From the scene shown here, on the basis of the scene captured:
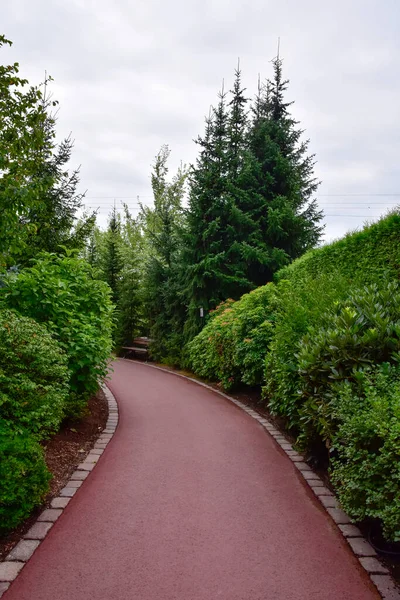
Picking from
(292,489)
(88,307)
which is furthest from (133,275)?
(292,489)

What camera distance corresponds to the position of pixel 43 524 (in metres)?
3.66

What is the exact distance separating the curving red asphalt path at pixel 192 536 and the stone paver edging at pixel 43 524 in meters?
0.06

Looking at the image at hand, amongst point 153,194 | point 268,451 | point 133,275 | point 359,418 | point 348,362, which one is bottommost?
point 268,451

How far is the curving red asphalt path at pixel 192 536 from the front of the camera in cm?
288

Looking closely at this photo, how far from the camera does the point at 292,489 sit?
462cm

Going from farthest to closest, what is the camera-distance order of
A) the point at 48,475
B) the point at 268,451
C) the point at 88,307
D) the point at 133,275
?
the point at 133,275 < the point at 88,307 < the point at 268,451 < the point at 48,475

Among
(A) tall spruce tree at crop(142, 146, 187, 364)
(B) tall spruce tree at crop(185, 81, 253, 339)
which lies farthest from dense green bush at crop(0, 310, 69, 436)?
(A) tall spruce tree at crop(142, 146, 187, 364)

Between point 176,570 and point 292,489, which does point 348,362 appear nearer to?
point 292,489

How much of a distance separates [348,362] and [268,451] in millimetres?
1937

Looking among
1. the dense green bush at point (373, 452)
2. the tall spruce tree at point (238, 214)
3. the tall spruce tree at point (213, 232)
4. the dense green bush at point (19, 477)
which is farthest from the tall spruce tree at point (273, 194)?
the dense green bush at point (19, 477)

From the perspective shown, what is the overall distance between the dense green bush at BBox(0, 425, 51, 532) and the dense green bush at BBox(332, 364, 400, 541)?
8.54 ft

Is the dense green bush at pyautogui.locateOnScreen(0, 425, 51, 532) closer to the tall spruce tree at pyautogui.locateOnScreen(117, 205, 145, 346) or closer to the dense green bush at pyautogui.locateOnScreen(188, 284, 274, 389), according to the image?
the dense green bush at pyautogui.locateOnScreen(188, 284, 274, 389)

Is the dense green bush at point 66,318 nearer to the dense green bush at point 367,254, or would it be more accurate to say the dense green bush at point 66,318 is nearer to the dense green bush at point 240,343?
the dense green bush at point 240,343

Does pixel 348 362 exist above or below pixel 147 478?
above
